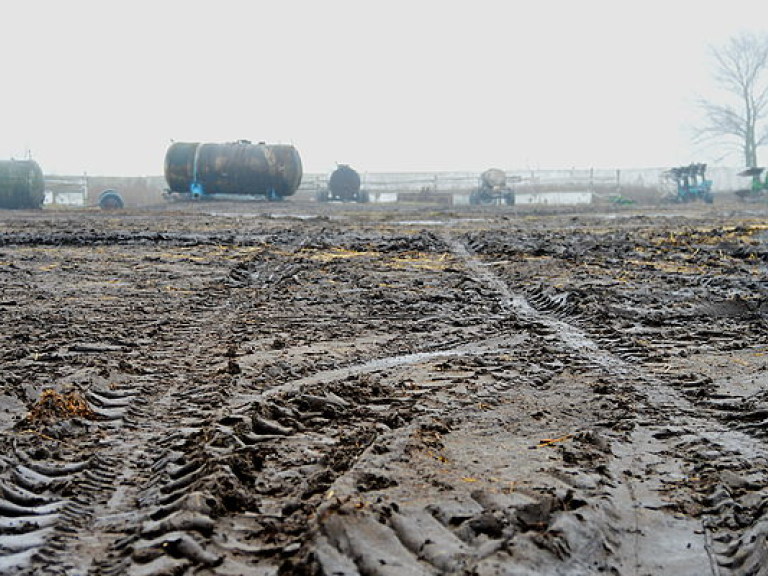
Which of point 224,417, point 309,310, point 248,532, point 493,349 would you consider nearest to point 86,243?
point 309,310

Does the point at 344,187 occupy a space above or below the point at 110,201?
above

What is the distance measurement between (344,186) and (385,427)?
134 ft

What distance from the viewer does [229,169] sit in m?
35.9

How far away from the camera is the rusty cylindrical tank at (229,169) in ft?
118

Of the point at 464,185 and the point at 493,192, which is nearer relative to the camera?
the point at 493,192

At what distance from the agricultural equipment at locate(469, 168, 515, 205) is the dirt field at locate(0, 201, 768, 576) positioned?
35244 millimetres

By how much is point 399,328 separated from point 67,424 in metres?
3.23

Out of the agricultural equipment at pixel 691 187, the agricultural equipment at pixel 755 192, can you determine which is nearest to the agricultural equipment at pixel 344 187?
the agricultural equipment at pixel 691 187

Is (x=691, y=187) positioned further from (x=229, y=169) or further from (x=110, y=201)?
(x=110, y=201)

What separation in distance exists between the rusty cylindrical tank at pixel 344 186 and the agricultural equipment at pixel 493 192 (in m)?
6.17

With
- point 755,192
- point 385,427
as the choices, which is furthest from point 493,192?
point 385,427

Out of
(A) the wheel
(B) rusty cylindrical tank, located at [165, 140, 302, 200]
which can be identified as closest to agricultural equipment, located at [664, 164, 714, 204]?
(B) rusty cylindrical tank, located at [165, 140, 302, 200]

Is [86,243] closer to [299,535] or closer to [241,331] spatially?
[241,331]

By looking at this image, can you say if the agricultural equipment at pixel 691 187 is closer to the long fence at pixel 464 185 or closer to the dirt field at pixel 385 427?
the long fence at pixel 464 185
